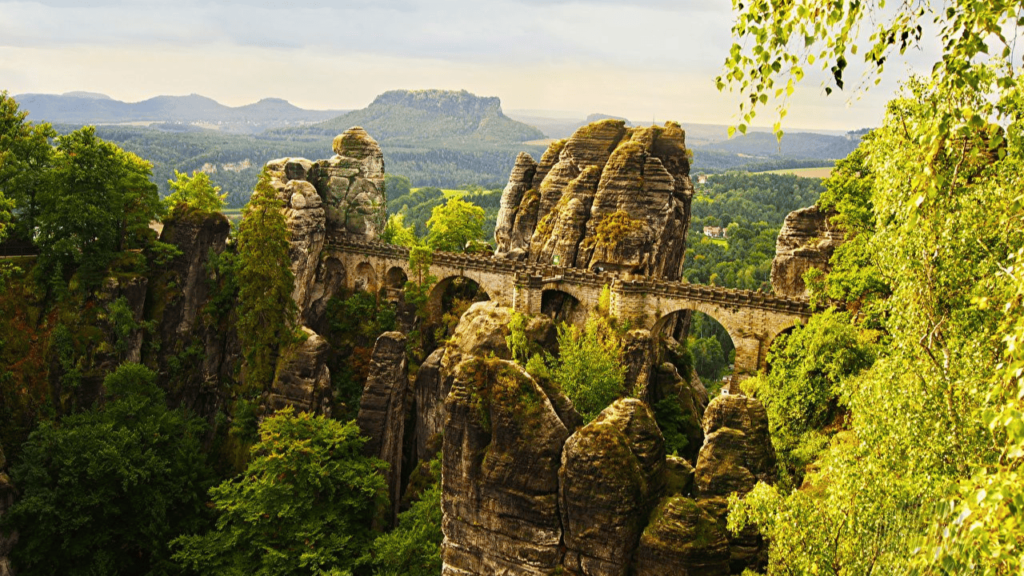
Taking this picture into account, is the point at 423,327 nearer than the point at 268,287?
No

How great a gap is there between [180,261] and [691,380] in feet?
108

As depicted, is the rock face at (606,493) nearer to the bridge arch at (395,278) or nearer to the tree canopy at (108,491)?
the tree canopy at (108,491)

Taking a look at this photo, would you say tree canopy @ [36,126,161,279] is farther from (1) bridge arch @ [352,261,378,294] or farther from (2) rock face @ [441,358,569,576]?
(2) rock face @ [441,358,569,576]

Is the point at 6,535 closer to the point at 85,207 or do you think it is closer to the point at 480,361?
the point at 85,207

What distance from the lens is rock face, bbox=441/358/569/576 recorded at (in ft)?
57.9

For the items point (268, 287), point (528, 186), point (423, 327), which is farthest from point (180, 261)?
point (528, 186)

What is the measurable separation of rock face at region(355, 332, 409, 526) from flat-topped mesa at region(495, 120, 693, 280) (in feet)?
47.2

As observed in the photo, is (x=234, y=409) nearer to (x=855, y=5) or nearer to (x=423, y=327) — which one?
(x=423, y=327)

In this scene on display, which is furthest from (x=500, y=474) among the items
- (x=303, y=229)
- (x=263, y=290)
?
(x=303, y=229)

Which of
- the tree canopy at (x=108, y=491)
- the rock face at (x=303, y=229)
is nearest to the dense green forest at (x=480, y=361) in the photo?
the tree canopy at (x=108, y=491)

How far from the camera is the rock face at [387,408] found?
1512 inches

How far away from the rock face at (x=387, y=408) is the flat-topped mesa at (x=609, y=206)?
1438 cm

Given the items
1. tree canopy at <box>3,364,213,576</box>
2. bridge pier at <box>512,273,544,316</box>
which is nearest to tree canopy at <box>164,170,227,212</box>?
tree canopy at <box>3,364,213,576</box>

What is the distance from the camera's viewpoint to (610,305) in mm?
43562
